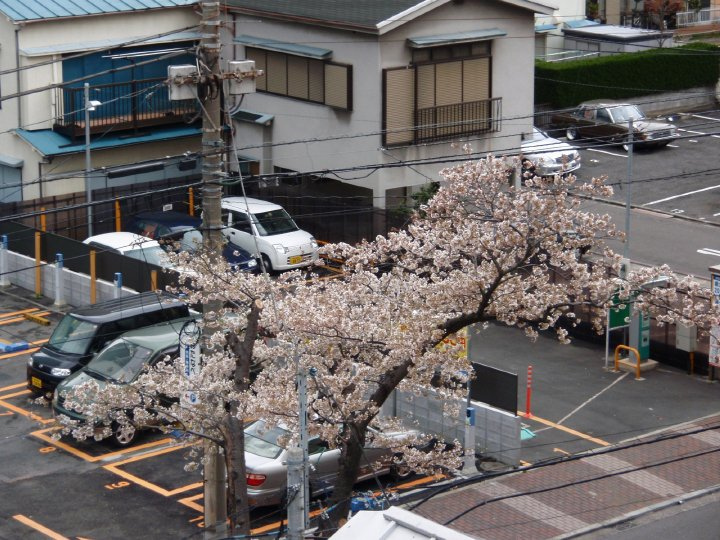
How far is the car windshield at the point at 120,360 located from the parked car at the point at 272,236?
23.2ft

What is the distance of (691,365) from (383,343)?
36.5ft

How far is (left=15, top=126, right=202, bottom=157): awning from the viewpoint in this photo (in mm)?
30953

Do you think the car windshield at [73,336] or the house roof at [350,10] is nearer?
the car windshield at [73,336]

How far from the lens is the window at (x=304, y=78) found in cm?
3105

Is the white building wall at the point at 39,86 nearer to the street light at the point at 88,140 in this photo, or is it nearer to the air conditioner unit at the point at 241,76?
the street light at the point at 88,140

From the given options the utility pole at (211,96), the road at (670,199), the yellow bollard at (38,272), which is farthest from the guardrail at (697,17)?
the utility pole at (211,96)

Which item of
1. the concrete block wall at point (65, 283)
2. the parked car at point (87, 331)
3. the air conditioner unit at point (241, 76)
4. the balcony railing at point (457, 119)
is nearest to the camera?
the air conditioner unit at point (241, 76)

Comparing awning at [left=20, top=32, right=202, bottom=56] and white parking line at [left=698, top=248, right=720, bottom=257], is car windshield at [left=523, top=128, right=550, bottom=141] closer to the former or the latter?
white parking line at [left=698, top=248, right=720, bottom=257]

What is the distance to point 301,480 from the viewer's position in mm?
11297

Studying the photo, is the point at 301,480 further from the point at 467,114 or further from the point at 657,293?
the point at 467,114

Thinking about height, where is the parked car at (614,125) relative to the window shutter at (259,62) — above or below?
below

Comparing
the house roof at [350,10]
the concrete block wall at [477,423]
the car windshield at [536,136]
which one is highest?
the house roof at [350,10]

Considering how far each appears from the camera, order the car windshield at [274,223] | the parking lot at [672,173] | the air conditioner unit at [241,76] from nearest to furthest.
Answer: the air conditioner unit at [241,76]
the car windshield at [274,223]
the parking lot at [672,173]

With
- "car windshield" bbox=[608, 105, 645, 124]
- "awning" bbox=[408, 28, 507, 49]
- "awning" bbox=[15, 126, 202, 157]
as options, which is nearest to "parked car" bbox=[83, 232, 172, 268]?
"awning" bbox=[15, 126, 202, 157]
